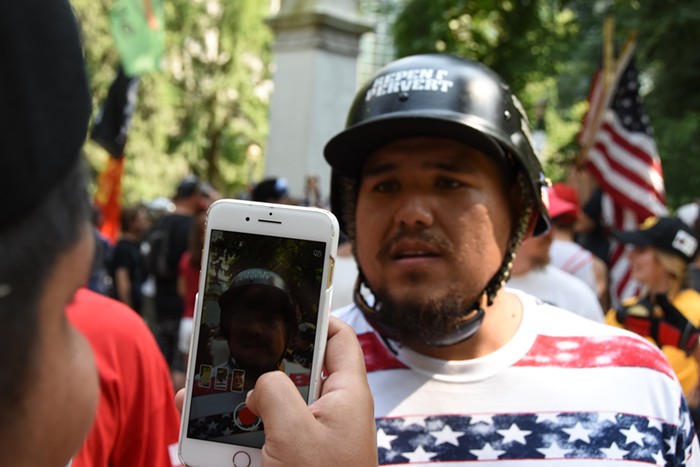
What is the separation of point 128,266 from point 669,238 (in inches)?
226

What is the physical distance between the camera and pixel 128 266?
845cm

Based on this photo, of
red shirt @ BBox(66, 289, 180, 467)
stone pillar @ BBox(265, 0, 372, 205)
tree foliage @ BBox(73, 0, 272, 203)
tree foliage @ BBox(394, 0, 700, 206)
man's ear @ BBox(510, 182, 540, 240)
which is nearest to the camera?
red shirt @ BBox(66, 289, 180, 467)

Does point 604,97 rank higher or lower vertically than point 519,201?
higher

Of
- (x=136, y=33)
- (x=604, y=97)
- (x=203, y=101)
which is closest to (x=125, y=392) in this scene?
(x=136, y=33)

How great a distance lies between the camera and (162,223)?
8.11m

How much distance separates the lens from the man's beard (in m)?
1.99

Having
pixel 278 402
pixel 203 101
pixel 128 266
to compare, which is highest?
pixel 203 101

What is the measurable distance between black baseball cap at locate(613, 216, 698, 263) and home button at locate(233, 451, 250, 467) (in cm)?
380

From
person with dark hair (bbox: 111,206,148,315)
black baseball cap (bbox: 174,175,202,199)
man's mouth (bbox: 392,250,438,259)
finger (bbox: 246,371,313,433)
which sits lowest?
person with dark hair (bbox: 111,206,148,315)

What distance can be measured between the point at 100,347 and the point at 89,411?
112 centimetres

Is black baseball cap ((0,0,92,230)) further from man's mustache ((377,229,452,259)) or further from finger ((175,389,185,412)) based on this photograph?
man's mustache ((377,229,452,259))

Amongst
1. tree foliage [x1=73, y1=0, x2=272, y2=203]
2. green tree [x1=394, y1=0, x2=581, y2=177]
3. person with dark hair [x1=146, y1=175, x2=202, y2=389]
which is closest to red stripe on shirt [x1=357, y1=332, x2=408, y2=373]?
person with dark hair [x1=146, y1=175, x2=202, y2=389]

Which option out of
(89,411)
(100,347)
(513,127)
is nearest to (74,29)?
(89,411)

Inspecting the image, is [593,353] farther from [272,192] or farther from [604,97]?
[604,97]
